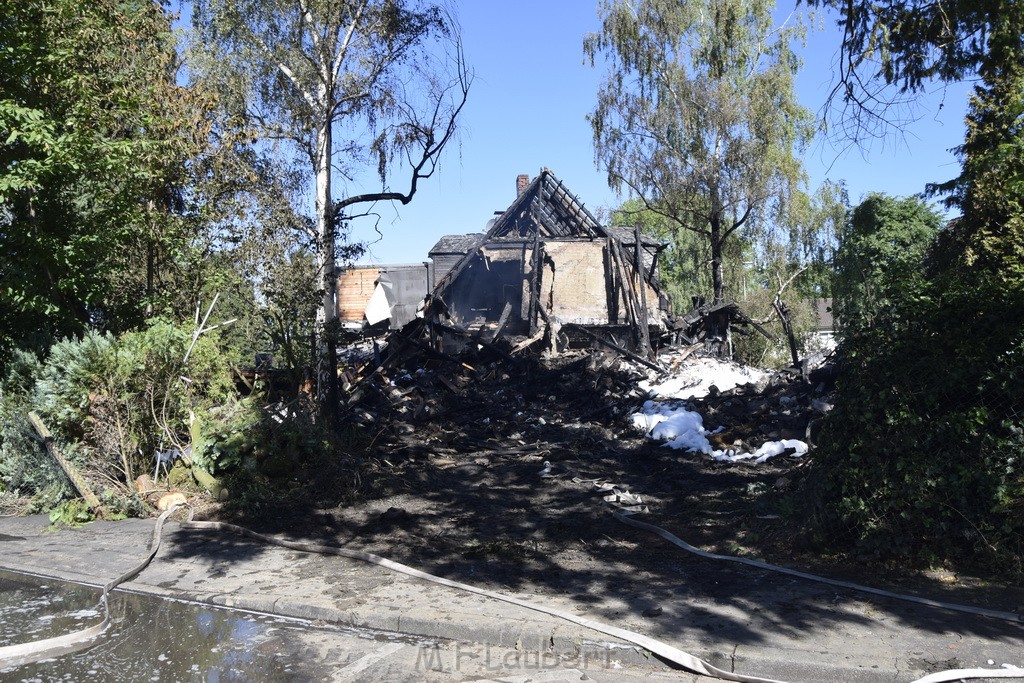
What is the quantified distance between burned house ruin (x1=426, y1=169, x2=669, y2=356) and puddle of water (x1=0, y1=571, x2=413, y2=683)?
42.5 feet

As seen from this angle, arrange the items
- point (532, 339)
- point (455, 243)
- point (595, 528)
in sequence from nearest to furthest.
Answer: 1. point (595, 528)
2. point (532, 339)
3. point (455, 243)

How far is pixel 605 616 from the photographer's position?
5355 millimetres

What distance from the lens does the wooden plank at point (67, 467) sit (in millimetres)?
9023

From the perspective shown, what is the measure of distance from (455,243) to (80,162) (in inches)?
818

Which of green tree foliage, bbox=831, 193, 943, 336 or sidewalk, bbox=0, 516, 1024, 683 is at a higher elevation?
green tree foliage, bbox=831, 193, 943, 336

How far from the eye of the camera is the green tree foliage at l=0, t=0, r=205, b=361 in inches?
371

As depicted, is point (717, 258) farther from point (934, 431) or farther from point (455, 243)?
point (934, 431)

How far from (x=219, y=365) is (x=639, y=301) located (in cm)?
1315

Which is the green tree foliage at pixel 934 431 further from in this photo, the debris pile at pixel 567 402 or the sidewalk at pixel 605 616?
the debris pile at pixel 567 402

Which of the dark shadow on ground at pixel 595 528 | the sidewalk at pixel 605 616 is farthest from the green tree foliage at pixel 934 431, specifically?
the sidewalk at pixel 605 616

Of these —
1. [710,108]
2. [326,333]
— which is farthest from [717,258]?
[326,333]

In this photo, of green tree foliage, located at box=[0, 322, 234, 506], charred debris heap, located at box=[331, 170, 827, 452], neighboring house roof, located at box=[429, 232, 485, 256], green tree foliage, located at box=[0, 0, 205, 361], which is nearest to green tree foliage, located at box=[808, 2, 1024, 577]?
charred debris heap, located at box=[331, 170, 827, 452]

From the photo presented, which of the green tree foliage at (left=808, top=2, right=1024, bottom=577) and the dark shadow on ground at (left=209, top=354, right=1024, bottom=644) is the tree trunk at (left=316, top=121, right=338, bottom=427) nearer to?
the dark shadow on ground at (left=209, top=354, right=1024, bottom=644)

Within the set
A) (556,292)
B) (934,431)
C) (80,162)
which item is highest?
(80,162)
